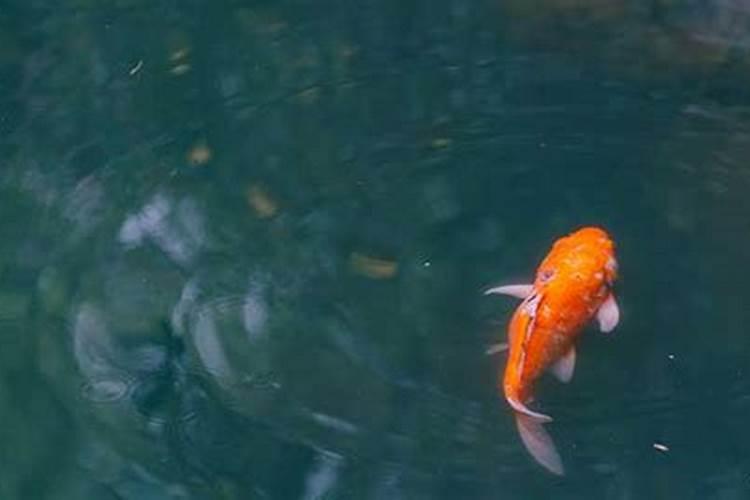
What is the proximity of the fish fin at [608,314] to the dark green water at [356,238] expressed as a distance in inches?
5.0

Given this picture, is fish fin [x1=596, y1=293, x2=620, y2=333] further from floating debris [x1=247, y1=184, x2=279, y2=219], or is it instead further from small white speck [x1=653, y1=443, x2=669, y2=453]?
floating debris [x1=247, y1=184, x2=279, y2=219]

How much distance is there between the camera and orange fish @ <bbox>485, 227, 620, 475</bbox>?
4.66 m

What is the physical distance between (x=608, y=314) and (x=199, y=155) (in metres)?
1.57

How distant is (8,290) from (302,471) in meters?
1.20

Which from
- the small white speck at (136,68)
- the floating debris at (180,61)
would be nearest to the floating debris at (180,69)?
the floating debris at (180,61)

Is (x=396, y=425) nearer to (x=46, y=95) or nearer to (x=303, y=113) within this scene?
(x=303, y=113)

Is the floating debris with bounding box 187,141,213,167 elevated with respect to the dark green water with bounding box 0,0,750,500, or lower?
elevated

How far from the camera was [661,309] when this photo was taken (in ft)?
17.0

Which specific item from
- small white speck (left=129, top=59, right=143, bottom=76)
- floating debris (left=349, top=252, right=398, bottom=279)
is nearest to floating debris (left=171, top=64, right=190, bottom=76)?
small white speck (left=129, top=59, right=143, bottom=76)

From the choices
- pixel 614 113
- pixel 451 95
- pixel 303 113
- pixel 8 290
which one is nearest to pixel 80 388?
pixel 8 290

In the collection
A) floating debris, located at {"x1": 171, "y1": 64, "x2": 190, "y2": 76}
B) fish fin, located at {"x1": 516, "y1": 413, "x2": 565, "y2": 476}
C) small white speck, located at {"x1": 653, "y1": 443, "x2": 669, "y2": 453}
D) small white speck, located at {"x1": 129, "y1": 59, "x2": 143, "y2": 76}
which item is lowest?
small white speck, located at {"x1": 653, "y1": 443, "x2": 669, "y2": 453}

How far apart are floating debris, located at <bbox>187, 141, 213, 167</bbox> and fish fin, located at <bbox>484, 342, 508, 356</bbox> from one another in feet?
4.07

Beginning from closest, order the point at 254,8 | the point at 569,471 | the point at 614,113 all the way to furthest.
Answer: the point at 569,471, the point at 614,113, the point at 254,8

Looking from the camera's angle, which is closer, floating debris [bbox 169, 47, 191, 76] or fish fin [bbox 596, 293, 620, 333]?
fish fin [bbox 596, 293, 620, 333]
